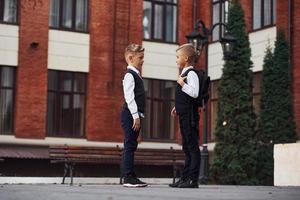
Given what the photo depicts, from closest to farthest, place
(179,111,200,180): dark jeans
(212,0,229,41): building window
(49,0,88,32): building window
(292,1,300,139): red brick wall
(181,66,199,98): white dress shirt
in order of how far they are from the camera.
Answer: (181,66,199,98): white dress shirt → (179,111,200,180): dark jeans → (292,1,300,139): red brick wall → (49,0,88,32): building window → (212,0,229,41): building window

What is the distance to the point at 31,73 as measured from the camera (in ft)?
86.9

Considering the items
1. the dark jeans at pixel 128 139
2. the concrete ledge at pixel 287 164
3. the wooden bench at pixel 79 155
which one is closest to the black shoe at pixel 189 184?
the dark jeans at pixel 128 139

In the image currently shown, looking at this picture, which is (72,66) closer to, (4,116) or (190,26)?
(4,116)

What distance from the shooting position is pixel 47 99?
26.8 m

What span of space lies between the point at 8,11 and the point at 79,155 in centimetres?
832

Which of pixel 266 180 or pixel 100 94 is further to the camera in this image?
pixel 100 94

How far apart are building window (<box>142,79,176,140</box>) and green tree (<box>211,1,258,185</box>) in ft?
10.7

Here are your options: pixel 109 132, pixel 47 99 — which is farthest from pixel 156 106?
pixel 47 99

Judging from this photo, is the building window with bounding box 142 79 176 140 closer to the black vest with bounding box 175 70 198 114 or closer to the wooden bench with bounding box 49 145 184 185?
the wooden bench with bounding box 49 145 184 185

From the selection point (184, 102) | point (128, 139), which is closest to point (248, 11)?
point (184, 102)

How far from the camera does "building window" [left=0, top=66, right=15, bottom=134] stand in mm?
25984

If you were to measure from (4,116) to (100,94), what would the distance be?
12.2 ft

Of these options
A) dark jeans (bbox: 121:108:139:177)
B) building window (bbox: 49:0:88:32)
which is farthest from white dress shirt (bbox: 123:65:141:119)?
building window (bbox: 49:0:88:32)

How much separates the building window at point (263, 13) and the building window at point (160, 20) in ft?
11.3
